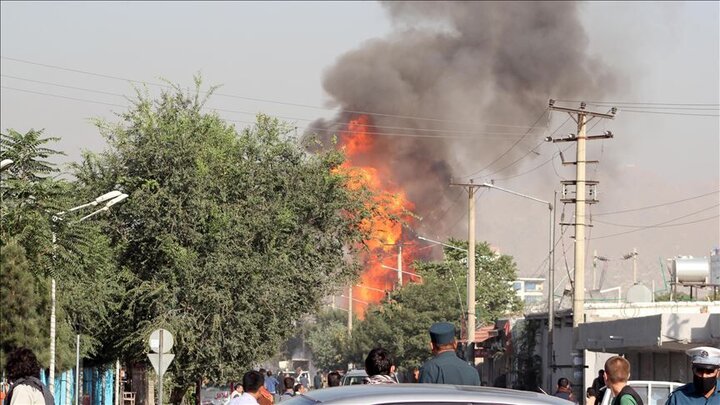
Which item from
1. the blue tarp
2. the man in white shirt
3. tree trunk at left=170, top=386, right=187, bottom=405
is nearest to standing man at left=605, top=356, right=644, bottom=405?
the man in white shirt

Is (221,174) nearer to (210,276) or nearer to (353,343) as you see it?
(210,276)

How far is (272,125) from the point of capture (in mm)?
44875

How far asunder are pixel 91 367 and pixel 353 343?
189 ft

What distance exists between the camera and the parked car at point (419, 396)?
7.51 m

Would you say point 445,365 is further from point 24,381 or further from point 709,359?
point 24,381

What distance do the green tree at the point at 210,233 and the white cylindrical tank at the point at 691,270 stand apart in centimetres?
1561

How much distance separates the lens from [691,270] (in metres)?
53.1

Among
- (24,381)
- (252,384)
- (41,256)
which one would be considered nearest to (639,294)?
(41,256)

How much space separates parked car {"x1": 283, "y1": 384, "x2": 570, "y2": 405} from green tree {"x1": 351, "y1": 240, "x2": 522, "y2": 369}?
3001 inches

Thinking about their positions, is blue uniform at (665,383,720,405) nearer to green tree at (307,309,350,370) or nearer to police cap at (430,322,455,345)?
police cap at (430,322,455,345)

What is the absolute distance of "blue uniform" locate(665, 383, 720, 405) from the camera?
31.5ft

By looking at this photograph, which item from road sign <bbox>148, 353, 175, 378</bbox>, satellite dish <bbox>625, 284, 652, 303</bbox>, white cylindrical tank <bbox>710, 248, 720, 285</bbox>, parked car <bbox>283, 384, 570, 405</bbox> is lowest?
road sign <bbox>148, 353, 175, 378</bbox>

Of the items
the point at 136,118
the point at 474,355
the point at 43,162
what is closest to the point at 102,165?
the point at 136,118

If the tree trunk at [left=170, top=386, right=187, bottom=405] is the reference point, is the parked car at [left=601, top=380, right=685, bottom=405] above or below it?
above
